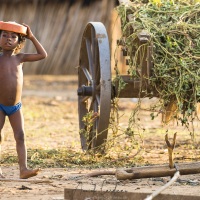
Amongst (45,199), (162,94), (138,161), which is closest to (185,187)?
(45,199)

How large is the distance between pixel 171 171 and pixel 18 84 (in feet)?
5.08

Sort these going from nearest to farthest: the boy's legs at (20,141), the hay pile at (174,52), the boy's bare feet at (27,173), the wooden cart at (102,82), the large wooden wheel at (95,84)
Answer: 1. the boy's bare feet at (27,173)
2. the boy's legs at (20,141)
3. the hay pile at (174,52)
4. the wooden cart at (102,82)
5. the large wooden wheel at (95,84)

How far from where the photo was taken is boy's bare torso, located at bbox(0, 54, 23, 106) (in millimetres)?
6543

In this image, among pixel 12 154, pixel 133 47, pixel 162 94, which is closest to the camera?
pixel 162 94

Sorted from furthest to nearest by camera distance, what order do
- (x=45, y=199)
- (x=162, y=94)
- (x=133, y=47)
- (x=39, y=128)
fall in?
(x=39, y=128) → (x=133, y=47) → (x=162, y=94) → (x=45, y=199)

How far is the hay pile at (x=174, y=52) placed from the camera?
7109 mm

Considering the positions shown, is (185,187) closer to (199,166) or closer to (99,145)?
(199,166)

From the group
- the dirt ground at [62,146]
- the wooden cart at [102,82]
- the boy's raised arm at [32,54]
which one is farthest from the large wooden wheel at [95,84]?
the boy's raised arm at [32,54]

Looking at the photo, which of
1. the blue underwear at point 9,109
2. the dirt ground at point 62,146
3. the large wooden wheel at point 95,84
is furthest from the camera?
the large wooden wheel at point 95,84

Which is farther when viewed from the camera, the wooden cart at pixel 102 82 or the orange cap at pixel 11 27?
the wooden cart at pixel 102 82

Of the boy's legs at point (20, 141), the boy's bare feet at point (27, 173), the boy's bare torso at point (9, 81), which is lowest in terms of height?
the boy's bare feet at point (27, 173)

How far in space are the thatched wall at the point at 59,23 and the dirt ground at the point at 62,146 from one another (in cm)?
52

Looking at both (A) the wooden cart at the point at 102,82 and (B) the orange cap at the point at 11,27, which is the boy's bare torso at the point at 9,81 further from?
(A) the wooden cart at the point at 102,82

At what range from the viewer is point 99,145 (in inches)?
309
